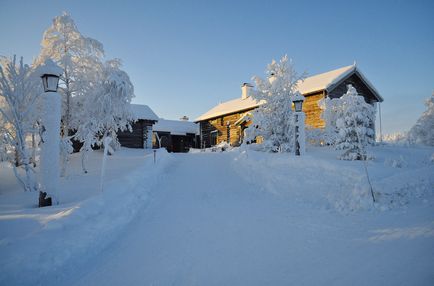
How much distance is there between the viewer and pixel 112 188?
7598 millimetres

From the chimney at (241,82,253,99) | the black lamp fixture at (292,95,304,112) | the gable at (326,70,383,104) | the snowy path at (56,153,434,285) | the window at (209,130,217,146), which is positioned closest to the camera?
the snowy path at (56,153,434,285)

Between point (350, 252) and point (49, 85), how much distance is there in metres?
8.34

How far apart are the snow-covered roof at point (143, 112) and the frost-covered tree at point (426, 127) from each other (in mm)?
24998

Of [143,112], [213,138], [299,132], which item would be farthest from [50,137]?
[213,138]

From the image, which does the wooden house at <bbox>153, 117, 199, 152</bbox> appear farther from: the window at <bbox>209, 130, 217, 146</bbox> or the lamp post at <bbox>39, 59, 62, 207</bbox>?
the lamp post at <bbox>39, 59, 62, 207</bbox>

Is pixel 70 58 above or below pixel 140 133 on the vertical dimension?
above

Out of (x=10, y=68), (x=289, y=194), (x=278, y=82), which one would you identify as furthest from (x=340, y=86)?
(x=10, y=68)

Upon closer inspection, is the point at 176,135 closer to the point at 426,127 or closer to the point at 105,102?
the point at 105,102

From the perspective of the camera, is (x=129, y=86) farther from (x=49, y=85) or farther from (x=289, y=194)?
(x=289, y=194)

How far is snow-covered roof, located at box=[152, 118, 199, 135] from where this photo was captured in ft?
116

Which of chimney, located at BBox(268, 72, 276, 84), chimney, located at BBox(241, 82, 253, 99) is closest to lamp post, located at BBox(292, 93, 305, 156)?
chimney, located at BBox(268, 72, 276, 84)

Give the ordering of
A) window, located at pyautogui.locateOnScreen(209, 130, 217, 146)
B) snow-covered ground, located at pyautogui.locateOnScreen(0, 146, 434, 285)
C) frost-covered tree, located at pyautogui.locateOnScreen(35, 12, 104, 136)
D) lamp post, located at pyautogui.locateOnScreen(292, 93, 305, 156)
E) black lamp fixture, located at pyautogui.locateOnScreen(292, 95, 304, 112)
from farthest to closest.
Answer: window, located at pyautogui.locateOnScreen(209, 130, 217, 146) < frost-covered tree, located at pyautogui.locateOnScreen(35, 12, 104, 136) < black lamp fixture, located at pyautogui.locateOnScreen(292, 95, 304, 112) < lamp post, located at pyautogui.locateOnScreen(292, 93, 305, 156) < snow-covered ground, located at pyautogui.locateOnScreen(0, 146, 434, 285)

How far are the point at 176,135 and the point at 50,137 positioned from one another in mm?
29296

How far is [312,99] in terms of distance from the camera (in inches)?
829
